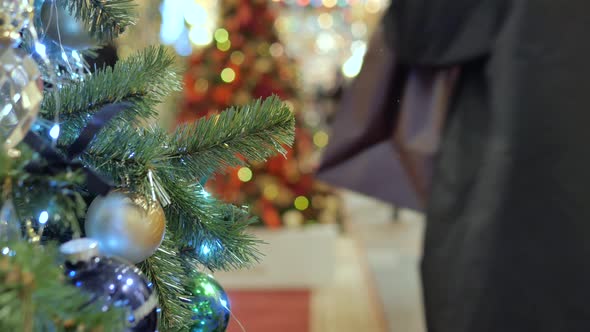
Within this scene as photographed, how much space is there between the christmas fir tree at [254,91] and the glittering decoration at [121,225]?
53.8 inches

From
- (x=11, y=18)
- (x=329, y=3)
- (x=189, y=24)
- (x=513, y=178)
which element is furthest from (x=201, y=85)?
(x=329, y=3)

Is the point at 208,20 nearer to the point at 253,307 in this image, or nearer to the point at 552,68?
the point at 253,307

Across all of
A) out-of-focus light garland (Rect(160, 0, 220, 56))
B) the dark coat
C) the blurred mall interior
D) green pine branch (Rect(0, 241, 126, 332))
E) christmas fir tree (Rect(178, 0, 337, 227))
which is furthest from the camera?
christmas fir tree (Rect(178, 0, 337, 227))

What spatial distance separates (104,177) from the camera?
30cm

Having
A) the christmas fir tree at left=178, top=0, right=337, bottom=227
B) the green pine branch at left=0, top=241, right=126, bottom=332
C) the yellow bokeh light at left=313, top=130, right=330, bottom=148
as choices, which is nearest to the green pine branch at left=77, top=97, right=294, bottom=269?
the green pine branch at left=0, top=241, right=126, bottom=332

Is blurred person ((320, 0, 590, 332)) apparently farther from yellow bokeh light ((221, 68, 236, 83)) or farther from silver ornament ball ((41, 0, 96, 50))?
yellow bokeh light ((221, 68, 236, 83))

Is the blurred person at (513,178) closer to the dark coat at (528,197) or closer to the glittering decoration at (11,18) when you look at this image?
Result: the dark coat at (528,197)

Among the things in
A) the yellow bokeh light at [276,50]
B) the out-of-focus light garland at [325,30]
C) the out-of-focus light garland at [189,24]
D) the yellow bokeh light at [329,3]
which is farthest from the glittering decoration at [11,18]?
the yellow bokeh light at [329,3]

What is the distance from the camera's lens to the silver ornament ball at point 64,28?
36cm

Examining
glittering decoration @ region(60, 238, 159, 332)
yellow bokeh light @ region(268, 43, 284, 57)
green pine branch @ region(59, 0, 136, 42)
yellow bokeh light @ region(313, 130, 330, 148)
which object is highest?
green pine branch @ region(59, 0, 136, 42)

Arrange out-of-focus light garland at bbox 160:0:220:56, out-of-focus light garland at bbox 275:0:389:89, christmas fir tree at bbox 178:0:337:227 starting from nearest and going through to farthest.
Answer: out-of-focus light garland at bbox 160:0:220:56
christmas fir tree at bbox 178:0:337:227
out-of-focus light garland at bbox 275:0:389:89

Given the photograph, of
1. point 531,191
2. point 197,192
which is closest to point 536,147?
point 531,191

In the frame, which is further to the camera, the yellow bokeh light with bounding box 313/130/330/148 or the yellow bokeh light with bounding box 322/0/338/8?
the yellow bokeh light with bounding box 322/0/338/8

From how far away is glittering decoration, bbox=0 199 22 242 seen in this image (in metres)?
0.24
